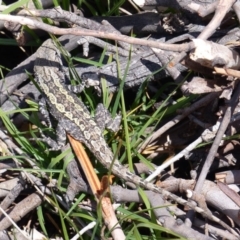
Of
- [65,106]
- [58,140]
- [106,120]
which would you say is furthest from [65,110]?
[106,120]

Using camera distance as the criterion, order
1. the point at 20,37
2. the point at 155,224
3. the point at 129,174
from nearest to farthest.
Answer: the point at 155,224 < the point at 129,174 < the point at 20,37

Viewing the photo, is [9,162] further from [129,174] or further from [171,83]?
[171,83]

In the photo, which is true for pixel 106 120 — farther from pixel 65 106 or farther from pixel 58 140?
pixel 65 106

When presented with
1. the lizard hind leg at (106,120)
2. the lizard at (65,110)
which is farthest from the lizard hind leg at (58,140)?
the lizard hind leg at (106,120)

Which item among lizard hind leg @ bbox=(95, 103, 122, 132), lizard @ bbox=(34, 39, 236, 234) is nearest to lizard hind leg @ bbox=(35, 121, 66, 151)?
lizard @ bbox=(34, 39, 236, 234)

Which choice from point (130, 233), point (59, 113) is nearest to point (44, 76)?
point (59, 113)

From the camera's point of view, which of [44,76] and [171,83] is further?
[44,76]

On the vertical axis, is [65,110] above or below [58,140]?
above
